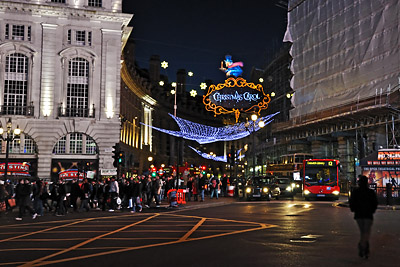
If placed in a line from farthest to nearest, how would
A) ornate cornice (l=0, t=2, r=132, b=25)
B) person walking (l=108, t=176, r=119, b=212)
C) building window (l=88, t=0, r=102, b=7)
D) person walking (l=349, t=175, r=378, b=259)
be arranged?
building window (l=88, t=0, r=102, b=7), ornate cornice (l=0, t=2, r=132, b=25), person walking (l=108, t=176, r=119, b=212), person walking (l=349, t=175, r=378, b=259)

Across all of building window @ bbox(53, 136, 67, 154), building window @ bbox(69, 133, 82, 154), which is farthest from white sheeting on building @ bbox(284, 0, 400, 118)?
building window @ bbox(53, 136, 67, 154)

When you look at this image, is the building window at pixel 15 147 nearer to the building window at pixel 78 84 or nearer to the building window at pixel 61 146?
the building window at pixel 61 146

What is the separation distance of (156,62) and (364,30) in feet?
176

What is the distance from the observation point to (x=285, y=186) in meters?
40.4

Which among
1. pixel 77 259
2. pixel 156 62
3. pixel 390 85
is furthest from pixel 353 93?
pixel 156 62

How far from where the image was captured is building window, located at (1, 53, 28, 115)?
148 ft

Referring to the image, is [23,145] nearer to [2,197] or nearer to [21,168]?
[21,168]

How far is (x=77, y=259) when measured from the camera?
9984 mm

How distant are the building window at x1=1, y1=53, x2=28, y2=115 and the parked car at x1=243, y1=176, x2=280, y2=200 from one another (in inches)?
871

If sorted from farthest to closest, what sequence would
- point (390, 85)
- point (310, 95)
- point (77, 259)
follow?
point (310, 95)
point (390, 85)
point (77, 259)

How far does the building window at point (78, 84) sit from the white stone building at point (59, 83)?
0.30 feet

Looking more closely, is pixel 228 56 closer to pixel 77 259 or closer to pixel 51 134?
pixel 51 134

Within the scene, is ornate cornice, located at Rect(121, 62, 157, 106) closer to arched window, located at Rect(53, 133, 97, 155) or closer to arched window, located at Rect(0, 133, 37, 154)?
arched window, located at Rect(53, 133, 97, 155)

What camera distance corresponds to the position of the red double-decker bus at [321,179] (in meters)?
36.7
